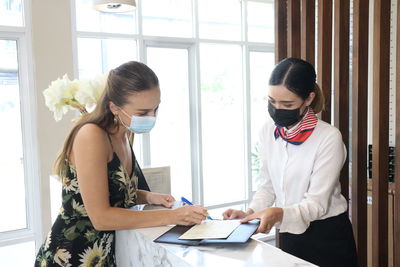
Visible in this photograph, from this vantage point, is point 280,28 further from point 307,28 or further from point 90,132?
point 90,132

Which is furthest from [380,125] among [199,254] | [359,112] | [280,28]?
[199,254]

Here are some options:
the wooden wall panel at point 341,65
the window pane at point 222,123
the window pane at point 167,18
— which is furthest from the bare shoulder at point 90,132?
the window pane at point 222,123

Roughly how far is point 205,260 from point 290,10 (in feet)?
5.26

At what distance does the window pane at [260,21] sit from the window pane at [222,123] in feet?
0.90

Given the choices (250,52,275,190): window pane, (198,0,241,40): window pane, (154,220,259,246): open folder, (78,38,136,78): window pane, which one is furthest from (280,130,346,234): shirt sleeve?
(250,52,275,190): window pane

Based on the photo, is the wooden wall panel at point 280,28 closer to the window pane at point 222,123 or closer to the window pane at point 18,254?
the window pane at point 222,123

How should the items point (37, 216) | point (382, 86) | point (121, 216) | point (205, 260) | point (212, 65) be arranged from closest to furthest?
point (205, 260) → point (121, 216) → point (382, 86) → point (37, 216) → point (212, 65)

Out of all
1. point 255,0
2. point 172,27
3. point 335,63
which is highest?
point 255,0

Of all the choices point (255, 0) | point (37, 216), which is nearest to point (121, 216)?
point (37, 216)

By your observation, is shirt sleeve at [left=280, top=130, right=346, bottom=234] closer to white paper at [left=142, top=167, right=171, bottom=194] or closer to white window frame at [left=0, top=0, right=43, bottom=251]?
white paper at [left=142, top=167, right=171, bottom=194]

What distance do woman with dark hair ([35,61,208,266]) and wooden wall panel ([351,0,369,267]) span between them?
1.02 metres

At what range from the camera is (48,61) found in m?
3.60

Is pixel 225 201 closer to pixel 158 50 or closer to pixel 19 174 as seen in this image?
pixel 158 50

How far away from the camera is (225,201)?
4832 millimetres
